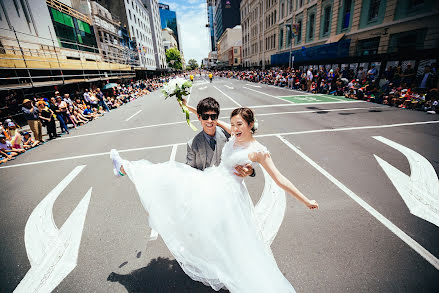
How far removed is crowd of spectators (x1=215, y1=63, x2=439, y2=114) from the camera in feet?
35.7

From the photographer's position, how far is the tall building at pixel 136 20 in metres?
47.8

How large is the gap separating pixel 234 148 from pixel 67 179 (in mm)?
5786

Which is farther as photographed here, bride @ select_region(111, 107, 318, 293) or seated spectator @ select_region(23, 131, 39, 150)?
seated spectator @ select_region(23, 131, 39, 150)

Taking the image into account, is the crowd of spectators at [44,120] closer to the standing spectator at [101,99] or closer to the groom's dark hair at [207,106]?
the standing spectator at [101,99]

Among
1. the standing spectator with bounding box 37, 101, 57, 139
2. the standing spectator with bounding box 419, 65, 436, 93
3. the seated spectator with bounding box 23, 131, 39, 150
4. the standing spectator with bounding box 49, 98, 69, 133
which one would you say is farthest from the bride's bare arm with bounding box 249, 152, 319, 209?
the standing spectator with bounding box 419, 65, 436, 93

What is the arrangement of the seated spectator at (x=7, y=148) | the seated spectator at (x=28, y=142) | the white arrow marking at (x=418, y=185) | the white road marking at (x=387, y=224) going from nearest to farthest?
the white road marking at (x=387, y=224) → the white arrow marking at (x=418, y=185) → the seated spectator at (x=7, y=148) → the seated spectator at (x=28, y=142)

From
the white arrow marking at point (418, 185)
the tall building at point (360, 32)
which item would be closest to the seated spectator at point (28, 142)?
the white arrow marking at point (418, 185)

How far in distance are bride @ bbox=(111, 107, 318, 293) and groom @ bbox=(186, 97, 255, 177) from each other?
1.21 ft

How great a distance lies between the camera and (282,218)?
3609 millimetres

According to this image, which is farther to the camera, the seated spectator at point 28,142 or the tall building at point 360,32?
the tall building at point 360,32

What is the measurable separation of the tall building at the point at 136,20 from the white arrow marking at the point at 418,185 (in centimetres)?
5047

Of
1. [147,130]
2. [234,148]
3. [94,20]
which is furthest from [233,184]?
[94,20]

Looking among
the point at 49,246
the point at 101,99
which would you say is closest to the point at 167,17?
the point at 101,99

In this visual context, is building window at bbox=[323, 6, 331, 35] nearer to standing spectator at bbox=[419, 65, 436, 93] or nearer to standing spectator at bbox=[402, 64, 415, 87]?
standing spectator at bbox=[402, 64, 415, 87]
